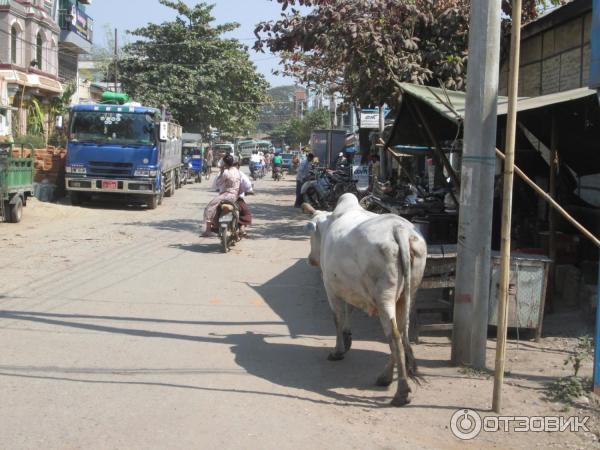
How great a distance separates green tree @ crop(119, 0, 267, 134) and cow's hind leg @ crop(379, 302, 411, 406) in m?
39.4

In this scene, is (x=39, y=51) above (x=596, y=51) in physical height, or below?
above

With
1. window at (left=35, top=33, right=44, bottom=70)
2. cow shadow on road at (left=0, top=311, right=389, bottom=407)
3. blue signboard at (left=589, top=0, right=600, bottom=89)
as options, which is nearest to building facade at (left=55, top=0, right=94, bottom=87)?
window at (left=35, top=33, right=44, bottom=70)

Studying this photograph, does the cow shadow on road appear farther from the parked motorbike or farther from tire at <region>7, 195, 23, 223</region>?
the parked motorbike

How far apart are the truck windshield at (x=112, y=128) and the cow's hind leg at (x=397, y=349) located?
49.6ft

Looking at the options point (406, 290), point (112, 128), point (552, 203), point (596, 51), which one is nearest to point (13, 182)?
point (112, 128)

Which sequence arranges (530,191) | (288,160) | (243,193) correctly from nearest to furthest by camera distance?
(530,191) → (243,193) → (288,160)

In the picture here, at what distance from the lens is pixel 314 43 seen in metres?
13.4

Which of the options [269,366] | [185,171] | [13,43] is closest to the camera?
[269,366]

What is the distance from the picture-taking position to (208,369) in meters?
5.68

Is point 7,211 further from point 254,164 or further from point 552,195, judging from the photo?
point 254,164

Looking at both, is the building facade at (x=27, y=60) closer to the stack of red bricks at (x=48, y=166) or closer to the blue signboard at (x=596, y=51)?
the stack of red bricks at (x=48, y=166)

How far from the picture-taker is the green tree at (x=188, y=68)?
4306 cm

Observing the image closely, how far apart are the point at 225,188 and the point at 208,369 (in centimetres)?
722

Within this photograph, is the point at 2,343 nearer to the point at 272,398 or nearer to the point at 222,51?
the point at 272,398
